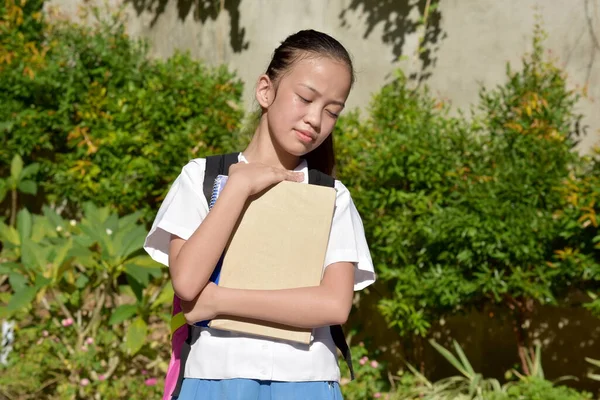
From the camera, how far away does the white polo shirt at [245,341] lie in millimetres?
1584

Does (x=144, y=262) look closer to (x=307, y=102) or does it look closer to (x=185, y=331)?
(x=185, y=331)

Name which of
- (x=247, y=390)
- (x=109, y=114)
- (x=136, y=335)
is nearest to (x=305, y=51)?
(x=247, y=390)

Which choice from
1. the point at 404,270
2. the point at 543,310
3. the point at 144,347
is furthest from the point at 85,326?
the point at 543,310

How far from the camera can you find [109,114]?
17.0 ft

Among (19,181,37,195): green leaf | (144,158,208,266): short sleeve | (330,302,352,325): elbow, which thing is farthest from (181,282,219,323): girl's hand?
(19,181,37,195): green leaf

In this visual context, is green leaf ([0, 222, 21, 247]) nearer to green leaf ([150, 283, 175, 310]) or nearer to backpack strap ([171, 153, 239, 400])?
green leaf ([150, 283, 175, 310])

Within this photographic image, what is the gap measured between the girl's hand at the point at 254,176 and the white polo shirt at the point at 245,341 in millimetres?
104

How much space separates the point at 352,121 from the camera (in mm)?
4410

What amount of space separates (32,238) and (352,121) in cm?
188

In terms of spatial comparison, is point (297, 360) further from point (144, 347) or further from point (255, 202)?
point (144, 347)

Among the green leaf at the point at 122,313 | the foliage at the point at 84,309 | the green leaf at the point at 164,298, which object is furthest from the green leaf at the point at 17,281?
the green leaf at the point at 164,298

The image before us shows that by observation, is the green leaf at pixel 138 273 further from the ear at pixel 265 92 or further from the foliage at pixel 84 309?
the ear at pixel 265 92

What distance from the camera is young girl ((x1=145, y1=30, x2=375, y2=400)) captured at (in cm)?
155

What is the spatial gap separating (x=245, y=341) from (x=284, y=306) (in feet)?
0.37
